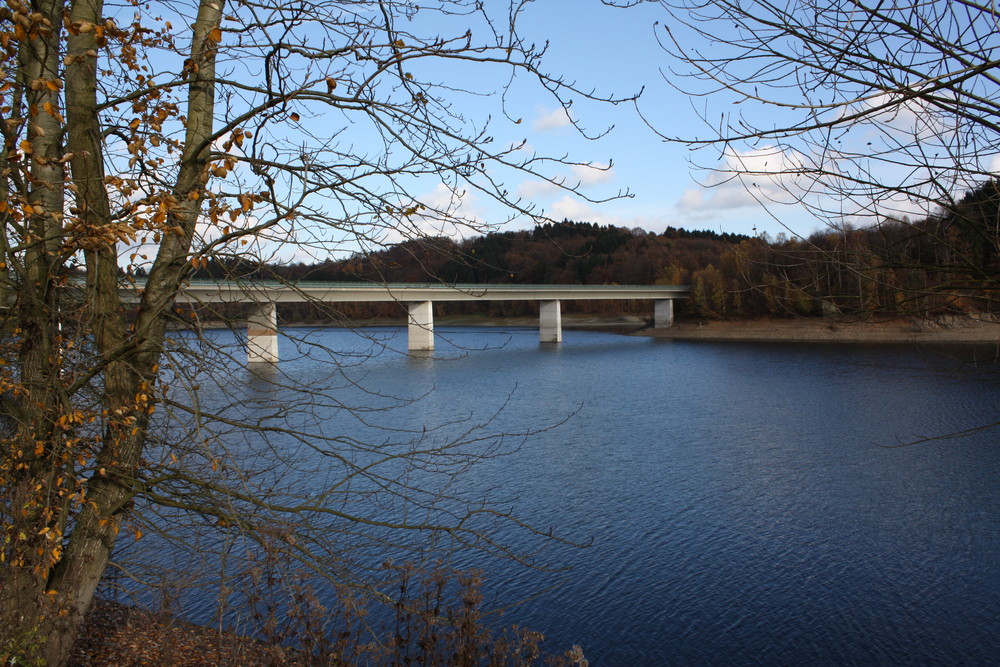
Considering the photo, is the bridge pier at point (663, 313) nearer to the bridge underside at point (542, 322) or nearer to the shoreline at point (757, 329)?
the bridge underside at point (542, 322)

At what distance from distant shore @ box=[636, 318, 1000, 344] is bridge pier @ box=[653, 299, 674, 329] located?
3.42 ft

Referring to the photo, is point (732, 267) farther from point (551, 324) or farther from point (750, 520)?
point (750, 520)

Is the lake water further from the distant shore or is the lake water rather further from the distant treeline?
the distant shore

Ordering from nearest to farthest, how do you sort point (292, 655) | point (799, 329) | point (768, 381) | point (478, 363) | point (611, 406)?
point (292, 655) < point (611, 406) < point (768, 381) < point (478, 363) < point (799, 329)

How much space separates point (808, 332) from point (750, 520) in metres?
44.7

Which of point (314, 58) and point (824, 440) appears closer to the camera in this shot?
point (314, 58)

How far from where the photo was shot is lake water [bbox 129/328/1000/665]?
9969mm

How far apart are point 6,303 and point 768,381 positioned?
1238 inches

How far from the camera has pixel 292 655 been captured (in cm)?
816

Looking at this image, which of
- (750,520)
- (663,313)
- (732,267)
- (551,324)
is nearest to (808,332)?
(732,267)

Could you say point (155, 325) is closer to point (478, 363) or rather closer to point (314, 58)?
point (314, 58)

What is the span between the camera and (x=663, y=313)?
245ft

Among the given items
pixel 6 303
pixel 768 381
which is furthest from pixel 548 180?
pixel 768 381

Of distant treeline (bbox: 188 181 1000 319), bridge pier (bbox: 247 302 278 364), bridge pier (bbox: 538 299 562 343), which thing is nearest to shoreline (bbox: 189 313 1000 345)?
distant treeline (bbox: 188 181 1000 319)
